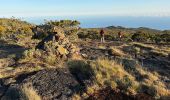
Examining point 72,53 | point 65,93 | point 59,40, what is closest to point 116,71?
point 65,93

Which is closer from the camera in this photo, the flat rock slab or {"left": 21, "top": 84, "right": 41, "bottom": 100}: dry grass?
{"left": 21, "top": 84, "right": 41, "bottom": 100}: dry grass

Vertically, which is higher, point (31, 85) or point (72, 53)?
point (31, 85)

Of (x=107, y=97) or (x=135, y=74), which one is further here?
(x=135, y=74)

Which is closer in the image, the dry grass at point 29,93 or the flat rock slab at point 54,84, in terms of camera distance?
the dry grass at point 29,93

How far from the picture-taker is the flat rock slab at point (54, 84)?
38.4 feet

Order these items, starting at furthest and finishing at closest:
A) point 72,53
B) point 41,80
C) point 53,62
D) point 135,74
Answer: point 72,53 < point 53,62 < point 135,74 < point 41,80

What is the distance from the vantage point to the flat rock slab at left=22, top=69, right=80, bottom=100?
38.4ft

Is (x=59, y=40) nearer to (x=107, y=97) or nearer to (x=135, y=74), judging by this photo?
(x=135, y=74)

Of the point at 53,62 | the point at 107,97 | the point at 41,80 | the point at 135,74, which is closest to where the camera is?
the point at 107,97

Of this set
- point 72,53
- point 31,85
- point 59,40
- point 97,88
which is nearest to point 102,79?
point 97,88

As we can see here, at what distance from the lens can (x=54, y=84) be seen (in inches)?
481

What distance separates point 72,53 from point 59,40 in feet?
6.57

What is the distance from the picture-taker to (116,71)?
13.1 m

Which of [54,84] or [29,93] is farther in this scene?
[54,84]
